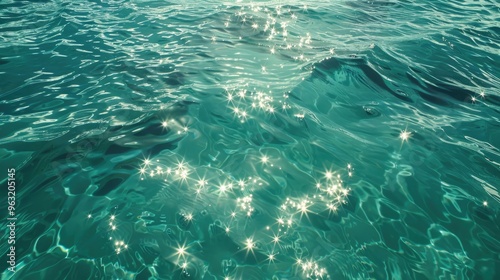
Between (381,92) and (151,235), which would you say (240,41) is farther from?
(151,235)

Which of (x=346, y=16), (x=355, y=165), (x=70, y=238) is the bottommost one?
(x=70, y=238)

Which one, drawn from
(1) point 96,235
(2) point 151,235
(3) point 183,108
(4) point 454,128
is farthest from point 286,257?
(4) point 454,128

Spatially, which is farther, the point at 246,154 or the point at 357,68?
the point at 357,68

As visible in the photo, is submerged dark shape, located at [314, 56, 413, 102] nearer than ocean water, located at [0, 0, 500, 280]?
No

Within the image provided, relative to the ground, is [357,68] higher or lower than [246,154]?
higher

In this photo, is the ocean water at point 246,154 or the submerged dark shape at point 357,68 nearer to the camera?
the ocean water at point 246,154

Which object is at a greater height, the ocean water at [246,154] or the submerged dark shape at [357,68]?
the submerged dark shape at [357,68]

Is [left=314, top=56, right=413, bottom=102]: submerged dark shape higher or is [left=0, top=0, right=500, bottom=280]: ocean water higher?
[left=314, top=56, right=413, bottom=102]: submerged dark shape

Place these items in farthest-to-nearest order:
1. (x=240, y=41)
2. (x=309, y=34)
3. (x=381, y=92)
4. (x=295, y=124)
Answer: (x=309, y=34)
(x=240, y=41)
(x=381, y=92)
(x=295, y=124)
